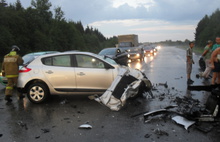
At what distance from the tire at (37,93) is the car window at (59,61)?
763mm

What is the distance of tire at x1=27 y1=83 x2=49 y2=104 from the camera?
22.3 ft

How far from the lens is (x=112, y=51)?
16.3 meters

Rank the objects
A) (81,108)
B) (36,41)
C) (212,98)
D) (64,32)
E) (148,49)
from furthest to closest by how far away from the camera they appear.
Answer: (64,32)
(36,41)
(148,49)
(81,108)
(212,98)

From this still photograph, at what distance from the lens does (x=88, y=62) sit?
694 cm

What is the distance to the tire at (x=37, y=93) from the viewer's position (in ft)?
22.3

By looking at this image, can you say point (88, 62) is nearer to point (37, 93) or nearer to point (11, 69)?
point (37, 93)

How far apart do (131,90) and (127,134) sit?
1873mm

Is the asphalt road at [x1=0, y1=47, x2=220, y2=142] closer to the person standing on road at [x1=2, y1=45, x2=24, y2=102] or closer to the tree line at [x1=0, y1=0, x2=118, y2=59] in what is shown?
the person standing on road at [x1=2, y1=45, x2=24, y2=102]

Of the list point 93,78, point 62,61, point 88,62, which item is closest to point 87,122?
point 93,78

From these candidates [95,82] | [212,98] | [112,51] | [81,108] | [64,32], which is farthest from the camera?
[64,32]

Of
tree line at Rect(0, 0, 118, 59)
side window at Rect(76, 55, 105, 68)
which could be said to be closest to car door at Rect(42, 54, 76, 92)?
side window at Rect(76, 55, 105, 68)

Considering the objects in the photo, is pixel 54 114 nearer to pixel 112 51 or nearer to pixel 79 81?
pixel 79 81

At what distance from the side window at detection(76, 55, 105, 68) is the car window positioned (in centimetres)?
32

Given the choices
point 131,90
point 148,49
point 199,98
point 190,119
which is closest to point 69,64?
point 131,90
